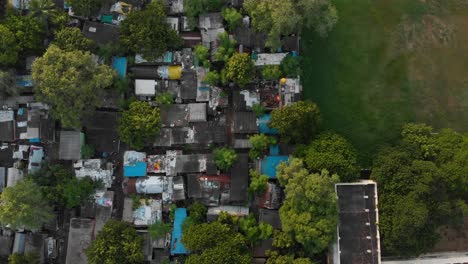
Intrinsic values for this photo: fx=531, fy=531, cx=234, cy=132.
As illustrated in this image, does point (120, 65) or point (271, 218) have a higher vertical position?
point (120, 65)

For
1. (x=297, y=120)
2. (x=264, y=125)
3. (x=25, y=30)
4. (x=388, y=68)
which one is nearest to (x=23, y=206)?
(x=25, y=30)

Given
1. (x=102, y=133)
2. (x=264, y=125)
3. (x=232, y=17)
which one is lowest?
(x=102, y=133)

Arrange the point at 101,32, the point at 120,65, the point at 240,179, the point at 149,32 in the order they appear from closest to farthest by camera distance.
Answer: the point at 149,32 → the point at 240,179 → the point at 120,65 → the point at 101,32

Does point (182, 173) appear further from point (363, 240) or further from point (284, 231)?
point (363, 240)

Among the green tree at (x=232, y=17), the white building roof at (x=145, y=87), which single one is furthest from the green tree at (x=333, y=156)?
the white building roof at (x=145, y=87)

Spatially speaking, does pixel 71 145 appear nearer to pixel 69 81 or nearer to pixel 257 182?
pixel 69 81

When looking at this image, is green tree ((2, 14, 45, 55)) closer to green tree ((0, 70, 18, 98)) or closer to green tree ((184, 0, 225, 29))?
green tree ((0, 70, 18, 98))

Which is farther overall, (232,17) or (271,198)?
(232,17)
